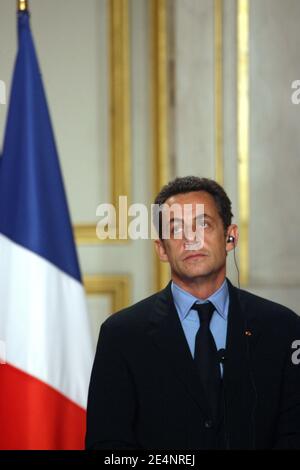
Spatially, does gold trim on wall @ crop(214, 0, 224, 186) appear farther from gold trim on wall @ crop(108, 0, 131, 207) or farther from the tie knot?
the tie knot

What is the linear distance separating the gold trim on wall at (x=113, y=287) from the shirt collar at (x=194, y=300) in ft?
3.21

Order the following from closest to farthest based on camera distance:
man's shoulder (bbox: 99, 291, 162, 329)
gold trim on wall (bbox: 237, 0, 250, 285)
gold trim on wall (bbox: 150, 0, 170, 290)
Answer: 1. man's shoulder (bbox: 99, 291, 162, 329)
2. gold trim on wall (bbox: 237, 0, 250, 285)
3. gold trim on wall (bbox: 150, 0, 170, 290)

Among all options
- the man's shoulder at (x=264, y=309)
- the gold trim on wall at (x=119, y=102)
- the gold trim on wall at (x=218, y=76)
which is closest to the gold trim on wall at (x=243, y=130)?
the gold trim on wall at (x=218, y=76)

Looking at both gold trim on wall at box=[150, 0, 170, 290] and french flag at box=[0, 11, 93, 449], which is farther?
gold trim on wall at box=[150, 0, 170, 290]

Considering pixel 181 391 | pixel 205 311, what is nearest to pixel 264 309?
pixel 205 311

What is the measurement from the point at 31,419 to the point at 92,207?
2.53 feet

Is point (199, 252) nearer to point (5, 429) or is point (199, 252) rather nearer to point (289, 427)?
point (289, 427)

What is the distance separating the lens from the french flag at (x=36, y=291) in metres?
1.74

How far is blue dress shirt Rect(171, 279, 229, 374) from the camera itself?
128 centimetres

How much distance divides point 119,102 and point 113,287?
574 mm

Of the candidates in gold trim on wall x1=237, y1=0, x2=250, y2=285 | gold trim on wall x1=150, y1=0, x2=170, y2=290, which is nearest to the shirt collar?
gold trim on wall x1=237, y1=0, x2=250, y2=285

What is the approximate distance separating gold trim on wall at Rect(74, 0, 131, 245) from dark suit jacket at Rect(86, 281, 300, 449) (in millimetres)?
1018

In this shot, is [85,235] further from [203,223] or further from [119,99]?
[203,223]

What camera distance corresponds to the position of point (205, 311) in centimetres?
129
